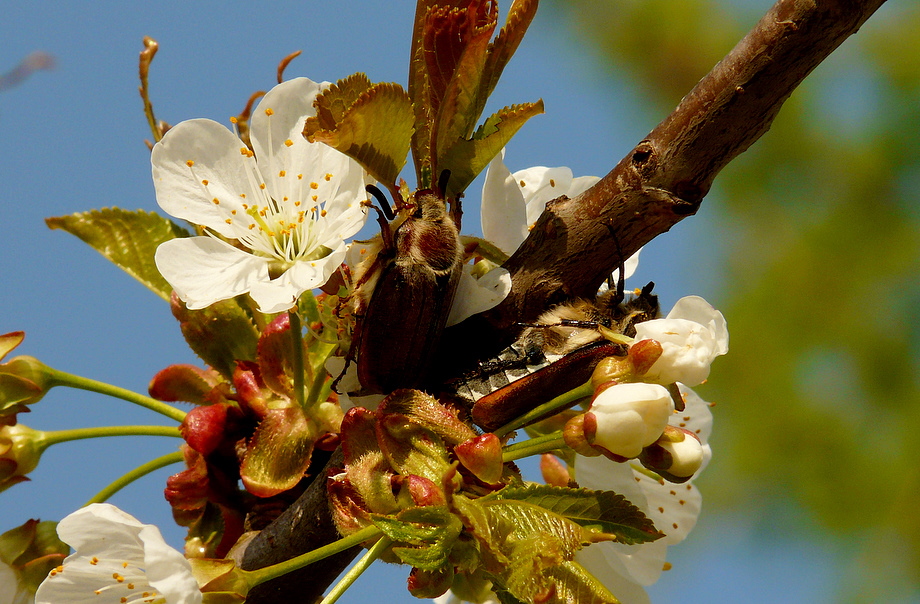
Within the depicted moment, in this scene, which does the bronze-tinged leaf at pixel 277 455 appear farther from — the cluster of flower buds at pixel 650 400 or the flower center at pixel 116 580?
the cluster of flower buds at pixel 650 400

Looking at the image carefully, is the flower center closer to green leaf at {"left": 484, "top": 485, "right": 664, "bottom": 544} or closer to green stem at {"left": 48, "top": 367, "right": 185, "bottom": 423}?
green stem at {"left": 48, "top": 367, "right": 185, "bottom": 423}

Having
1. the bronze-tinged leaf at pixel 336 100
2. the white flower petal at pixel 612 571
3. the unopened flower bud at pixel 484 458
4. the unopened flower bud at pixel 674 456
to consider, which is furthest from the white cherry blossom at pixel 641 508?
the bronze-tinged leaf at pixel 336 100

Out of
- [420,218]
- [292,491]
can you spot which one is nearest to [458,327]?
[420,218]

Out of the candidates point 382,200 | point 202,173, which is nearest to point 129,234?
point 202,173

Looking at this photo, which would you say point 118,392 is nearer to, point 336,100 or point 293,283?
point 293,283

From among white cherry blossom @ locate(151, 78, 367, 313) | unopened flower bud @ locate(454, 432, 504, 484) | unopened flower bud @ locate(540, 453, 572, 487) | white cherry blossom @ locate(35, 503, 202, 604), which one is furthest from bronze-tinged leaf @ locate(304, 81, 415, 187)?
unopened flower bud @ locate(540, 453, 572, 487)

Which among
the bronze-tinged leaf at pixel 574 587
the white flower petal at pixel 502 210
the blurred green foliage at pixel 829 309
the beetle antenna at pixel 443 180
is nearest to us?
the bronze-tinged leaf at pixel 574 587
